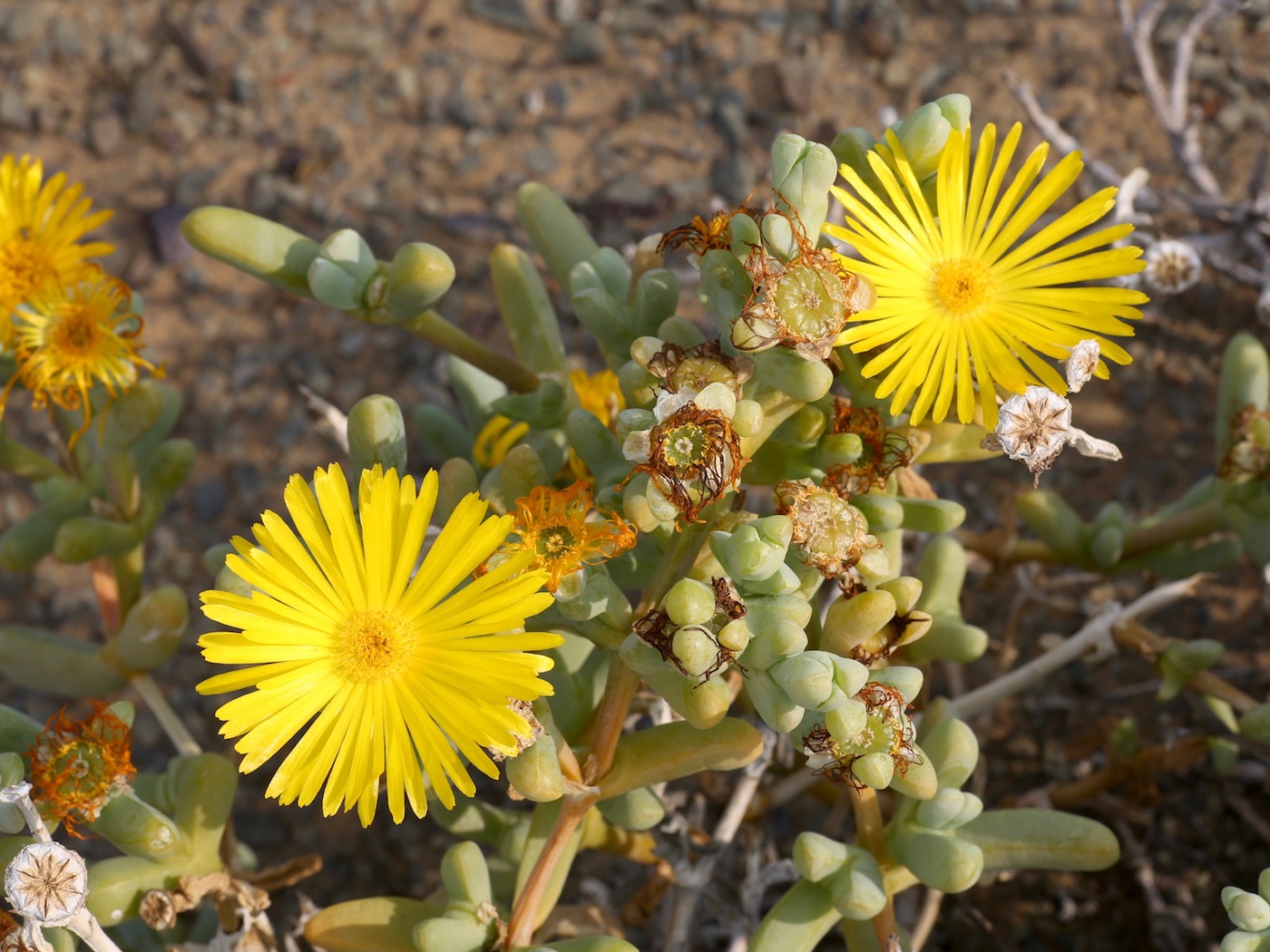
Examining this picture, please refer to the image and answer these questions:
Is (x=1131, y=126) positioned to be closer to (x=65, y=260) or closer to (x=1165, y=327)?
(x=1165, y=327)

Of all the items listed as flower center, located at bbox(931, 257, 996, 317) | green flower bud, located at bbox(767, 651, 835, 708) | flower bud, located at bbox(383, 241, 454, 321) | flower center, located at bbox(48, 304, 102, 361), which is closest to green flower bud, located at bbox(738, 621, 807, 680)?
green flower bud, located at bbox(767, 651, 835, 708)

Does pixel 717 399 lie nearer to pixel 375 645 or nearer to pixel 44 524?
pixel 375 645

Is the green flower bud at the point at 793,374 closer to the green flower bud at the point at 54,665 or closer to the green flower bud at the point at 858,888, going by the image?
the green flower bud at the point at 858,888

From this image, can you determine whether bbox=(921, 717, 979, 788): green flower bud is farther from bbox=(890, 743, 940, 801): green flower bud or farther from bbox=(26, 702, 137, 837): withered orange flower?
bbox=(26, 702, 137, 837): withered orange flower

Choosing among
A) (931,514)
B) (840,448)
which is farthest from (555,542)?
(931,514)

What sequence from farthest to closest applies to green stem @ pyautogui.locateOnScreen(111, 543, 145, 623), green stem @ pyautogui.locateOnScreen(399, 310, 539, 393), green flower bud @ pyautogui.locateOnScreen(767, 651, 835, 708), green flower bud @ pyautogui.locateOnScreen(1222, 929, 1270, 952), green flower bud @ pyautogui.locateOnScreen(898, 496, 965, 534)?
green stem @ pyautogui.locateOnScreen(111, 543, 145, 623) < green stem @ pyautogui.locateOnScreen(399, 310, 539, 393) < green flower bud @ pyautogui.locateOnScreen(898, 496, 965, 534) < green flower bud @ pyautogui.locateOnScreen(1222, 929, 1270, 952) < green flower bud @ pyautogui.locateOnScreen(767, 651, 835, 708)
